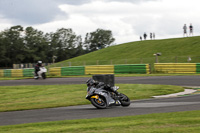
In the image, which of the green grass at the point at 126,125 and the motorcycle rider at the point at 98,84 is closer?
the green grass at the point at 126,125

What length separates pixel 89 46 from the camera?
451 ft

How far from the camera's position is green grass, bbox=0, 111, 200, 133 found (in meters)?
6.09

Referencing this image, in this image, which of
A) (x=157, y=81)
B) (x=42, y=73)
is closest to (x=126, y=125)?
(x=157, y=81)

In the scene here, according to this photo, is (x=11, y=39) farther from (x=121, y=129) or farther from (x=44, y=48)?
(x=121, y=129)

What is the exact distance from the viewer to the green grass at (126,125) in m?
6.09

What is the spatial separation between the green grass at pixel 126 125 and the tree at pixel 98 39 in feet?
405

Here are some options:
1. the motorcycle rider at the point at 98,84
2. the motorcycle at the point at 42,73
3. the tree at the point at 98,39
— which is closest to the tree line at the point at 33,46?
the tree at the point at 98,39

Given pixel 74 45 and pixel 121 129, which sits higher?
pixel 74 45

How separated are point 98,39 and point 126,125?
127 metres

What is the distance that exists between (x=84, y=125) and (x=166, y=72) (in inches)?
957

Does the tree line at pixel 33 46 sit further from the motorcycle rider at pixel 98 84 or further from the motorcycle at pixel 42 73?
the motorcycle rider at pixel 98 84

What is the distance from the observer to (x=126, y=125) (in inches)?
263

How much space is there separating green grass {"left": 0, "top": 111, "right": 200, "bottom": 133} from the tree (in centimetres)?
12349

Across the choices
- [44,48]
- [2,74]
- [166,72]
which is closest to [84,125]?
[166,72]
